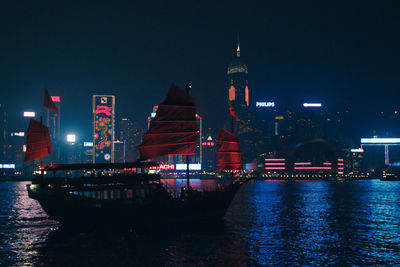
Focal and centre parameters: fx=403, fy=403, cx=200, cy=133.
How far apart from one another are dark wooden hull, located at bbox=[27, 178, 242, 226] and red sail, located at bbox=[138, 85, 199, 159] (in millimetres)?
6199

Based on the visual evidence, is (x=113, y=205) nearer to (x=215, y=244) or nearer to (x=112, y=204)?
(x=112, y=204)

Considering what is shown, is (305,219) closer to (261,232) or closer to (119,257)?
(261,232)

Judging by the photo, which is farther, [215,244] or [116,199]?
[116,199]

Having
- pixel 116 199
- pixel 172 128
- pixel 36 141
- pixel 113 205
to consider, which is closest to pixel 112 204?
pixel 113 205

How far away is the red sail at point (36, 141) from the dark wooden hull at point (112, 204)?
683 centimetres

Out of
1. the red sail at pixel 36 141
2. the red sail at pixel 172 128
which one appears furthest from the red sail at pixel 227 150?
the red sail at pixel 36 141

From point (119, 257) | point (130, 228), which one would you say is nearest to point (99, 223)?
point (130, 228)

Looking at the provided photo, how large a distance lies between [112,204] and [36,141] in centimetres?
1319

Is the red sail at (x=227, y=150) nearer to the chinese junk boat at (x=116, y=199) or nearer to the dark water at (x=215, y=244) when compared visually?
the dark water at (x=215, y=244)

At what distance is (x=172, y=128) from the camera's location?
4262cm

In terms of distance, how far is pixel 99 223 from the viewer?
35438mm

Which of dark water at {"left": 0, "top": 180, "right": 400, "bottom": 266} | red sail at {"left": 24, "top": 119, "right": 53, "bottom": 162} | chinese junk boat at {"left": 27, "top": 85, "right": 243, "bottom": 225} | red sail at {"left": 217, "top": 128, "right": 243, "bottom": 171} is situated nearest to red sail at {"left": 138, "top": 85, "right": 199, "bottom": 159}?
chinese junk boat at {"left": 27, "top": 85, "right": 243, "bottom": 225}

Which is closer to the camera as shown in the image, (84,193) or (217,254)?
(217,254)

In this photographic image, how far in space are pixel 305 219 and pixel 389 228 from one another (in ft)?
28.1
